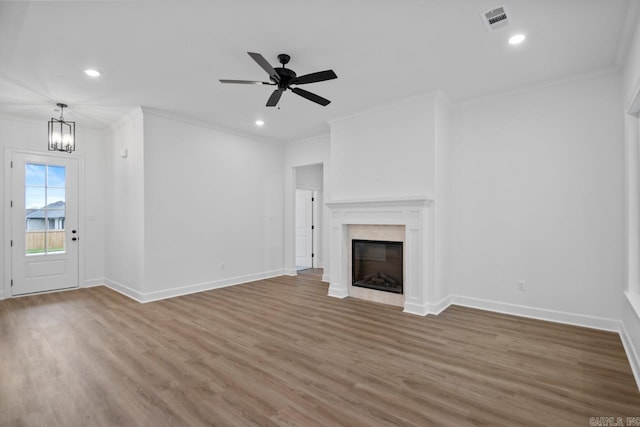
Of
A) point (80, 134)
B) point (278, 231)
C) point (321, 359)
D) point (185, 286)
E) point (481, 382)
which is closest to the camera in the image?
point (481, 382)

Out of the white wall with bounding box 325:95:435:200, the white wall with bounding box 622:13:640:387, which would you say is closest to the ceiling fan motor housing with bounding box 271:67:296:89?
the white wall with bounding box 325:95:435:200

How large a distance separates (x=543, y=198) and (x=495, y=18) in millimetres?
2334

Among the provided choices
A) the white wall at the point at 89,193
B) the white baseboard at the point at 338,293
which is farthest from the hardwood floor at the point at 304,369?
the white wall at the point at 89,193

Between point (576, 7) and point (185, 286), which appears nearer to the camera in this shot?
point (576, 7)

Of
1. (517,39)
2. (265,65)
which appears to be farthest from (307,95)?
(517,39)


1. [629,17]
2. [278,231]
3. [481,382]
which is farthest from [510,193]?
[278,231]

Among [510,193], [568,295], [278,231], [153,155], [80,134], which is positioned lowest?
[568,295]

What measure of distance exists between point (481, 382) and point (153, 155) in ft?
16.7

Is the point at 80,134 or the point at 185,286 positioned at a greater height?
the point at 80,134

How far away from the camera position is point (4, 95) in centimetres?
422

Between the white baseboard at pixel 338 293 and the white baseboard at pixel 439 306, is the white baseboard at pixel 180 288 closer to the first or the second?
the white baseboard at pixel 338 293

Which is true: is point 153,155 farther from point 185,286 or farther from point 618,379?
point 618,379

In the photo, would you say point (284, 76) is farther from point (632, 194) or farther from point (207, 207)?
point (632, 194)

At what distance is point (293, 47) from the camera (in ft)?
10.2
